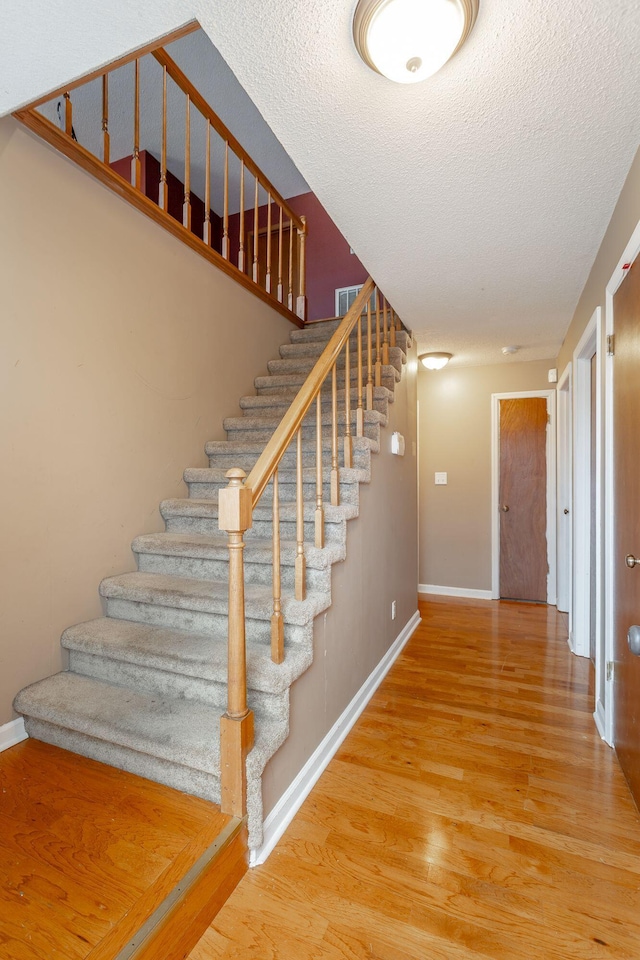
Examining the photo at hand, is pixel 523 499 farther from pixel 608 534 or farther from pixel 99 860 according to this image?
pixel 99 860

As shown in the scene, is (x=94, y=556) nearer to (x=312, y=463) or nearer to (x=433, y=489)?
(x=312, y=463)

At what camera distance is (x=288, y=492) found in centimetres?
253

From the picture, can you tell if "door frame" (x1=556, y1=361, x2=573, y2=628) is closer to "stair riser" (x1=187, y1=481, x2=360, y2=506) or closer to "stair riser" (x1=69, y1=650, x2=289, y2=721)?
"stair riser" (x1=187, y1=481, x2=360, y2=506)

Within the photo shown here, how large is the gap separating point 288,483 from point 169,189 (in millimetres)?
4282

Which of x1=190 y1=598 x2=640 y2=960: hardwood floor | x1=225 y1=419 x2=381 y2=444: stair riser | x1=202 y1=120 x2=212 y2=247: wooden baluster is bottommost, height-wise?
x1=190 y1=598 x2=640 y2=960: hardwood floor

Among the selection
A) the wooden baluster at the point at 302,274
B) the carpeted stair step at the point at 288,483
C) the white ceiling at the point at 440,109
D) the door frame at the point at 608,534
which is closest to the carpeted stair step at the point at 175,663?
the carpeted stair step at the point at 288,483

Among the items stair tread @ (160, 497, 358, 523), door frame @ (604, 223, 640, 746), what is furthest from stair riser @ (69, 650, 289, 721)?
door frame @ (604, 223, 640, 746)

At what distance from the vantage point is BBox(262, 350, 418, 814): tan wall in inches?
67.8

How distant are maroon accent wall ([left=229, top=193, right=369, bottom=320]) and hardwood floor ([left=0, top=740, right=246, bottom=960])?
193 inches

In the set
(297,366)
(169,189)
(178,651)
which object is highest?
(169,189)

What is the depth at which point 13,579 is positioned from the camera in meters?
1.80

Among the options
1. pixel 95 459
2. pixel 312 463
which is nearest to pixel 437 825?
pixel 312 463

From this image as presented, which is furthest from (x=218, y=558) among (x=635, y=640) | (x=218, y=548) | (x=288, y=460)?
(x=635, y=640)

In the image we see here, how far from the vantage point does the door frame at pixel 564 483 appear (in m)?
3.45
